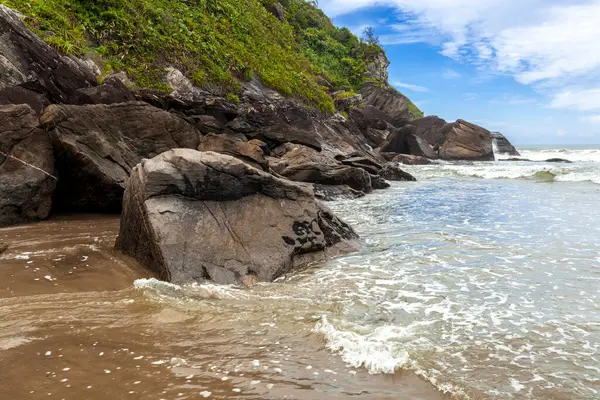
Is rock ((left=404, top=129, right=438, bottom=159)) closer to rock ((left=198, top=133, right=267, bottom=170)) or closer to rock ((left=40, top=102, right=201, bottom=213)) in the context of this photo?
rock ((left=198, top=133, right=267, bottom=170))

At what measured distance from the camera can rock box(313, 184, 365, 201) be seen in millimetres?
16547

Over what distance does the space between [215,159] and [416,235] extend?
4.98 m

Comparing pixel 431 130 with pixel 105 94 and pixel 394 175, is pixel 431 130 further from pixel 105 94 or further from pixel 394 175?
pixel 105 94

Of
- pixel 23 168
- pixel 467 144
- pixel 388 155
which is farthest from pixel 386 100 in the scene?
pixel 23 168

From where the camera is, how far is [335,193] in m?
17.0

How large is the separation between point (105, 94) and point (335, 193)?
8.87 metres

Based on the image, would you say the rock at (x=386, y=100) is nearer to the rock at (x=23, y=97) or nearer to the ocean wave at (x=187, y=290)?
the rock at (x=23, y=97)

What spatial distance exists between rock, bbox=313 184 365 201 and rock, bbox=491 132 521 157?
40132 millimetres

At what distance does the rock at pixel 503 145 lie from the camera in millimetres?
50812

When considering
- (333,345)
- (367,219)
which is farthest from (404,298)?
(367,219)

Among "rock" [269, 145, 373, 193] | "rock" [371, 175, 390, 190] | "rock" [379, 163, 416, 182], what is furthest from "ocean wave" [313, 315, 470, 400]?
"rock" [379, 163, 416, 182]

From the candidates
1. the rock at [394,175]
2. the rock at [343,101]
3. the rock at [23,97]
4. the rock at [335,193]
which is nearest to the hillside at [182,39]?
the rock at [343,101]

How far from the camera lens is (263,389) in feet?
11.2

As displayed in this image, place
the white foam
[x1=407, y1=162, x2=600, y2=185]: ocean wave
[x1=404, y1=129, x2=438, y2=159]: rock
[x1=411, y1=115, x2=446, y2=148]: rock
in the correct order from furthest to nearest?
[x1=411, y1=115, x2=446, y2=148]: rock, [x1=404, y1=129, x2=438, y2=159]: rock, [x1=407, y1=162, x2=600, y2=185]: ocean wave, the white foam
